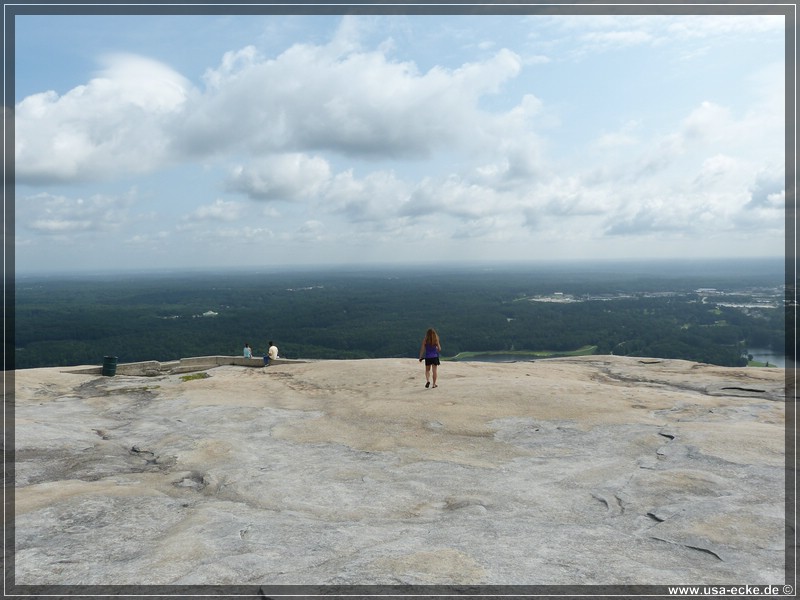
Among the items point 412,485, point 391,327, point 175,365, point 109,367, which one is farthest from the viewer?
point 391,327

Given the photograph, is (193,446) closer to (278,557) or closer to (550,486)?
(278,557)

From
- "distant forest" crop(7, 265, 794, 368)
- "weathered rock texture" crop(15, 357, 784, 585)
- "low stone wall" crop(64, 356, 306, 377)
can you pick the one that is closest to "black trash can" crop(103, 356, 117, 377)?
"low stone wall" crop(64, 356, 306, 377)

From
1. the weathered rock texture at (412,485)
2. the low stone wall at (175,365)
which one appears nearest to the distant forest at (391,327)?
the low stone wall at (175,365)

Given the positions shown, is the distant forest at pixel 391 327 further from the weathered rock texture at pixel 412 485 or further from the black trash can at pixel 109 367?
the weathered rock texture at pixel 412 485

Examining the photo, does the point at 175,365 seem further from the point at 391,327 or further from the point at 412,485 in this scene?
the point at 391,327

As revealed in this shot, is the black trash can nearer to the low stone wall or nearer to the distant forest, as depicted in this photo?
the low stone wall

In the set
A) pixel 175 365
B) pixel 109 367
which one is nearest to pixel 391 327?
A: pixel 175 365
